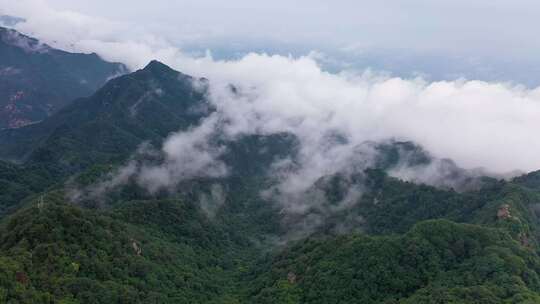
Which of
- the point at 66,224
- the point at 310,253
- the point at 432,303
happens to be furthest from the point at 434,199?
the point at 66,224

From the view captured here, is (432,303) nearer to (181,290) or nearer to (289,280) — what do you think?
(289,280)

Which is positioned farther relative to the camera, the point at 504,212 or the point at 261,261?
the point at 261,261

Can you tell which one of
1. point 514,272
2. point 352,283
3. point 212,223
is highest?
point 514,272

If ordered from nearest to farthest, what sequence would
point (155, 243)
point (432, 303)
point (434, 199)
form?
point (432, 303) < point (155, 243) < point (434, 199)

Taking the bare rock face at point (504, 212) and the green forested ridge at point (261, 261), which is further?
the bare rock face at point (504, 212)

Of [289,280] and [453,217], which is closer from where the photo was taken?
[289,280]

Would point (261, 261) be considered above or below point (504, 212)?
below

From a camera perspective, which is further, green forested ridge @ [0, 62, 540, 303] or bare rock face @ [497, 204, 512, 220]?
bare rock face @ [497, 204, 512, 220]

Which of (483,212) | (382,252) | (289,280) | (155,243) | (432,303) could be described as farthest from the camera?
(483,212)
